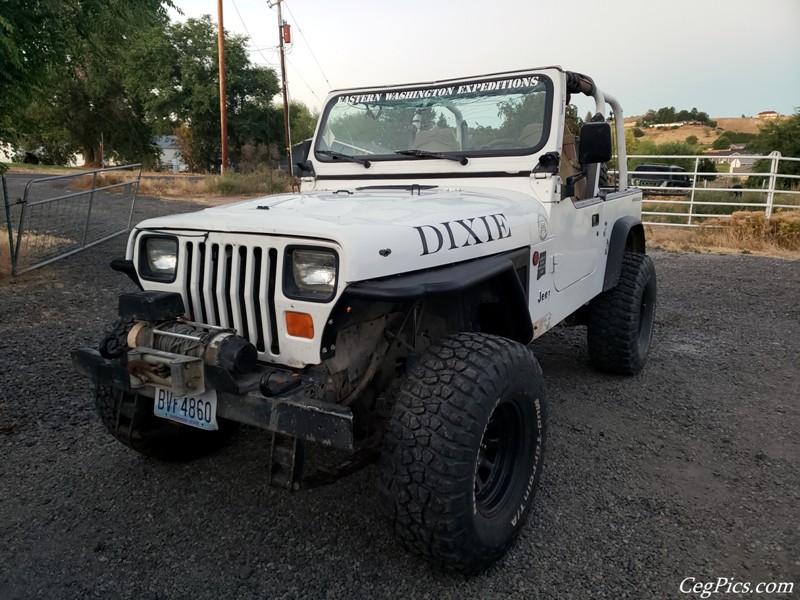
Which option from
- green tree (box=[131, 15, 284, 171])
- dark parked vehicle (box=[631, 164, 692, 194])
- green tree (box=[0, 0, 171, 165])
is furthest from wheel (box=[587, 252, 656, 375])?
green tree (box=[131, 15, 284, 171])

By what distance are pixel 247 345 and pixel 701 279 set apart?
785 cm

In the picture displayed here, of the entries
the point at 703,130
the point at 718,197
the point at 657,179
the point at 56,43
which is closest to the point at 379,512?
the point at 56,43

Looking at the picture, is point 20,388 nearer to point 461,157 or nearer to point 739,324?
point 461,157

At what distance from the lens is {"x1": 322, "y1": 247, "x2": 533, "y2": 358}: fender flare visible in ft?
6.99

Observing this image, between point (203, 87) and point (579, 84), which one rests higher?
point (203, 87)

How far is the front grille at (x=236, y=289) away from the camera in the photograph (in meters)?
2.30

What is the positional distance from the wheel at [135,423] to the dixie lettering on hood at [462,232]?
1.28 m

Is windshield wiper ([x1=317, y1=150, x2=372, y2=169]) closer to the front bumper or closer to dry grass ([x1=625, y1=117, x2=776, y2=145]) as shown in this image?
the front bumper

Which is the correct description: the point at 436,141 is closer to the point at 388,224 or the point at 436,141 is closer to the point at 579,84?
the point at 579,84

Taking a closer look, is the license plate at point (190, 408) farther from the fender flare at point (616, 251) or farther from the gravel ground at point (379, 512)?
the fender flare at point (616, 251)

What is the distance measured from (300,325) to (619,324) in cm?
283

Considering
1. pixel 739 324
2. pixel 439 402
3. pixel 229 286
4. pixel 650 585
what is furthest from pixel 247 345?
pixel 739 324

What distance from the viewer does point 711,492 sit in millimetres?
3008

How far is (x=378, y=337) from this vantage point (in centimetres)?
260
